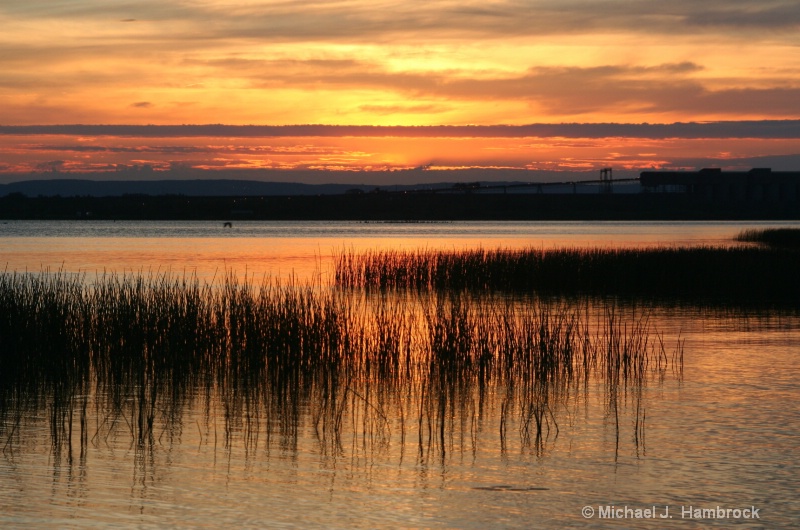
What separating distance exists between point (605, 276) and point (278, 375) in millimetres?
18439

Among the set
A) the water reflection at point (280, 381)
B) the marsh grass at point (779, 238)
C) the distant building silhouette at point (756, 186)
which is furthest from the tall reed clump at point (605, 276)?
the distant building silhouette at point (756, 186)

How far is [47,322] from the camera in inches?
647

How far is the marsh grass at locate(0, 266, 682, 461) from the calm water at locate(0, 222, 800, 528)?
3.2 inches

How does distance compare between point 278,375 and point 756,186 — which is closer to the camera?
point 278,375

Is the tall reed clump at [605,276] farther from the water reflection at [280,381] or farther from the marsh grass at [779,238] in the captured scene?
the marsh grass at [779,238]

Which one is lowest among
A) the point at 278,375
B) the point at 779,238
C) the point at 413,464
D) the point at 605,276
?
the point at 413,464

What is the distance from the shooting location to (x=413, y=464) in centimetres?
1088

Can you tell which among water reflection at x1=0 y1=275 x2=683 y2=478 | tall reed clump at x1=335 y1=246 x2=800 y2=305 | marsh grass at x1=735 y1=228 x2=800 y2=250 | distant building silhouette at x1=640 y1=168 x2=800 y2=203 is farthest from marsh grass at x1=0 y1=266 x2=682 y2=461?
distant building silhouette at x1=640 y1=168 x2=800 y2=203

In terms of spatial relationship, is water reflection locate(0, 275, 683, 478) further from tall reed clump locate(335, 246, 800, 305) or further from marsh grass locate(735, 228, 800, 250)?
marsh grass locate(735, 228, 800, 250)

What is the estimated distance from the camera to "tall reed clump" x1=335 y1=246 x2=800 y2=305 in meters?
30.9

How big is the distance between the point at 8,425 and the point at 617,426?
7297mm

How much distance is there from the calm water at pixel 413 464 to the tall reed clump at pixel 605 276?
50.7 feet

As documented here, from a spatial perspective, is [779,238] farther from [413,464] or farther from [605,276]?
[413,464]

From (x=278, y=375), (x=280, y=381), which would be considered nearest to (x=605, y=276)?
(x=278, y=375)
